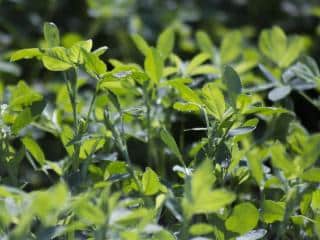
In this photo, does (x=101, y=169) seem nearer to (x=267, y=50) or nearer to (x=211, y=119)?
(x=211, y=119)

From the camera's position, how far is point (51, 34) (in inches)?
40.2

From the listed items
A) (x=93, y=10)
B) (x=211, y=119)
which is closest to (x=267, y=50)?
(x=211, y=119)

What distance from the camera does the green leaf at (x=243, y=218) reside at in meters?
0.88

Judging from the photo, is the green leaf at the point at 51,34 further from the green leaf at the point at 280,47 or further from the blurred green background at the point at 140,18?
the blurred green background at the point at 140,18

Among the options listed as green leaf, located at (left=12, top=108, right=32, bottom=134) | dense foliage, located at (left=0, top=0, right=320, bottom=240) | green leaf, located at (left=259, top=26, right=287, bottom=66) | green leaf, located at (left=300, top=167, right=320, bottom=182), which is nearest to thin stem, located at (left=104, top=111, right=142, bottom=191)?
dense foliage, located at (left=0, top=0, right=320, bottom=240)

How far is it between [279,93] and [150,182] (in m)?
0.49

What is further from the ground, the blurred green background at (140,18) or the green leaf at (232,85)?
the green leaf at (232,85)

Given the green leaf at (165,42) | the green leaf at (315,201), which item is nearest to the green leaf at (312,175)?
the green leaf at (315,201)

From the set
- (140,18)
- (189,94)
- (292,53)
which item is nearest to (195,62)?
(292,53)

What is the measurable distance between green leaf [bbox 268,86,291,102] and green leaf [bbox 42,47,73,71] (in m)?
0.45

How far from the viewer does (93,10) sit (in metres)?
2.37

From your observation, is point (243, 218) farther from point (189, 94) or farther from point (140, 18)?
point (140, 18)

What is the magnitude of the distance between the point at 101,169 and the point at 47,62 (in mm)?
183

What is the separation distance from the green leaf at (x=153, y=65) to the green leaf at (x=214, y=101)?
0.10 m
